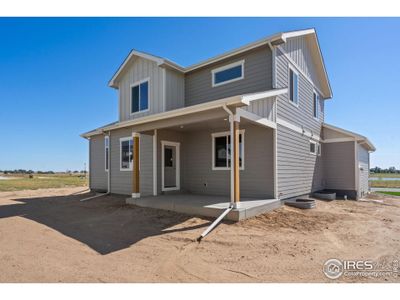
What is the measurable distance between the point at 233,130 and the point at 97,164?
436 inches

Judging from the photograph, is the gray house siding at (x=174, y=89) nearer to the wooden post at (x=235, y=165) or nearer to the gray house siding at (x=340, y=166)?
the wooden post at (x=235, y=165)

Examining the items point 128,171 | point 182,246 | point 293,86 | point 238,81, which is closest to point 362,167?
point 293,86

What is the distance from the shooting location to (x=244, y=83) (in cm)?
943

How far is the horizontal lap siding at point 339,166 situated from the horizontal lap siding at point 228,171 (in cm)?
693

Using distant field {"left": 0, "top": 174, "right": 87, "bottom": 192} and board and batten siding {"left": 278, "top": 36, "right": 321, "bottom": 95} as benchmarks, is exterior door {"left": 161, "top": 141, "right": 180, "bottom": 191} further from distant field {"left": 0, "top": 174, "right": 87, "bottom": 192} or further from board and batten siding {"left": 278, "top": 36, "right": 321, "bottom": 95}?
distant field {"left": 0, "top": 174, "right": 87, "bottom": 192}

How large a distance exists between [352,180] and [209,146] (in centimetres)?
837

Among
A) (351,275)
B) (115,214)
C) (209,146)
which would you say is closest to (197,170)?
(209,146)

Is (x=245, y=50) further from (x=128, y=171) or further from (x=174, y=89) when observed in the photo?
(x=128, y=171)

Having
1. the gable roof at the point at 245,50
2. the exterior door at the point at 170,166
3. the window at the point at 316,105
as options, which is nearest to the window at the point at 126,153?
the exterior door at the point at 170,166

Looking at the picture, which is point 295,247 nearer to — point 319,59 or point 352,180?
point 352,180

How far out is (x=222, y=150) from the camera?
9.86 m

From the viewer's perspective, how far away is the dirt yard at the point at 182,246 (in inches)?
140

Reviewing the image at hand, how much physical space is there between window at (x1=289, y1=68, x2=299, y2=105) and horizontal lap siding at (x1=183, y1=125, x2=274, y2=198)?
260 centimetres

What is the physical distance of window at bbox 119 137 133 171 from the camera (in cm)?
1189
